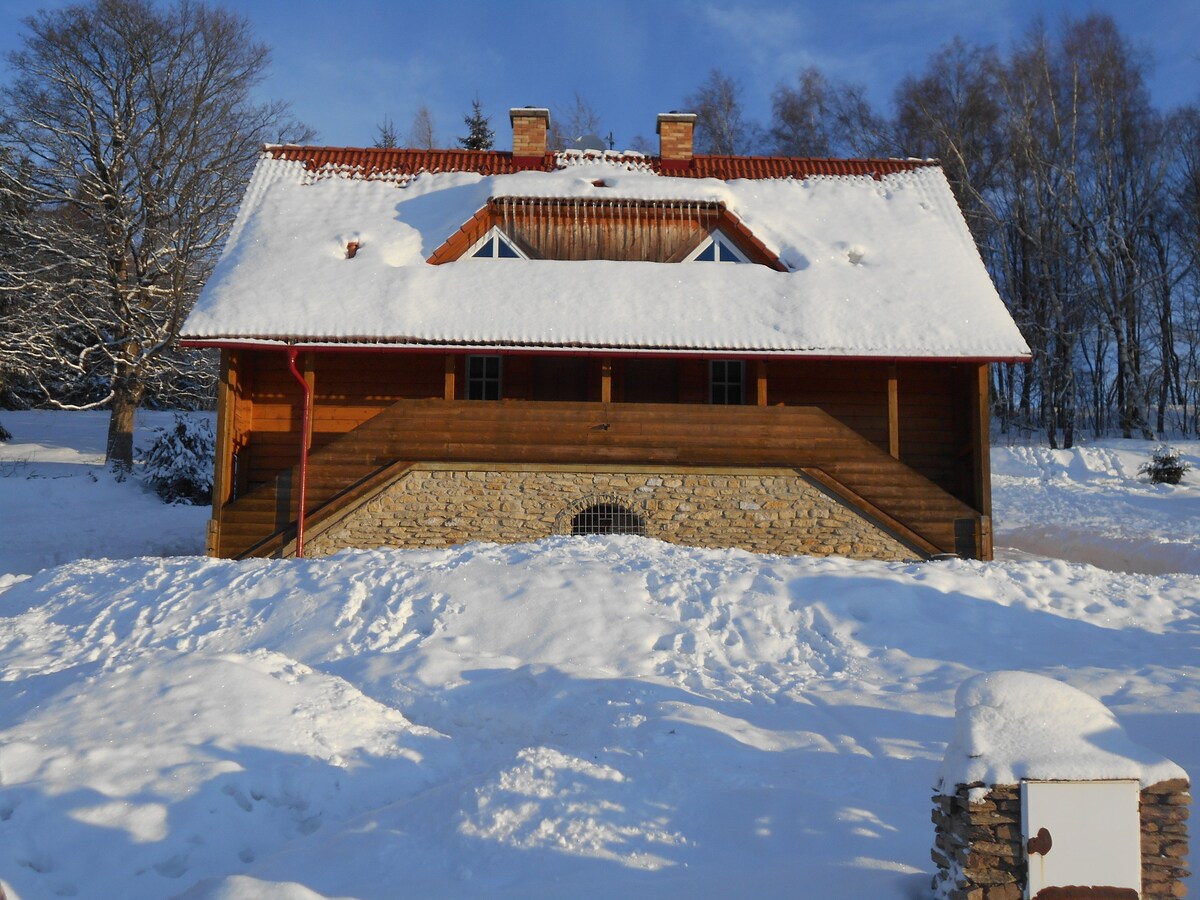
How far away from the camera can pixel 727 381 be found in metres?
16.0

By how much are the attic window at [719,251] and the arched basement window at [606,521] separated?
483 centimetres

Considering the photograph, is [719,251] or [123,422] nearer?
[719,251]

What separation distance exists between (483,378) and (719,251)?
176 inches

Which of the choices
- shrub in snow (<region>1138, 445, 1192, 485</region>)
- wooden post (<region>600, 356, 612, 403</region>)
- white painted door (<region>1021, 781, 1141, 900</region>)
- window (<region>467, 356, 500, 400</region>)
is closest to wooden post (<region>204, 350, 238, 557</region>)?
window (<region>467, 356, 500, 400</region>)

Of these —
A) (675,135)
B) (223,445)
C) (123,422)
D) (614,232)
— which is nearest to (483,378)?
(614,232)

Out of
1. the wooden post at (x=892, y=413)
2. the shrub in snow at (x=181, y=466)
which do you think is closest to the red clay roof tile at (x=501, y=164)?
the wooden post at (x=892, y=413)

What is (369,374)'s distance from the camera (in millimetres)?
15547

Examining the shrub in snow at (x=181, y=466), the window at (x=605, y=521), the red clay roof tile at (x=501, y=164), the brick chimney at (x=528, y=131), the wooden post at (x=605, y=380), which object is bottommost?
the window at (x=605, y=521)

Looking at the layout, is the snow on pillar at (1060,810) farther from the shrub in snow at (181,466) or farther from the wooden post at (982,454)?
the shrub in snow at (181,466)

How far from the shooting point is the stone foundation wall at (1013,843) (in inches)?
172

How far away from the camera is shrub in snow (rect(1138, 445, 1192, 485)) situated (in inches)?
845

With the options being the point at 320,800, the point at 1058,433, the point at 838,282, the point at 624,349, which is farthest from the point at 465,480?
the point at 1058,433

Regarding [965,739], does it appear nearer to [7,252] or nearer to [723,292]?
[723,292]

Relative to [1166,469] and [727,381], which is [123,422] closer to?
[727,381]
